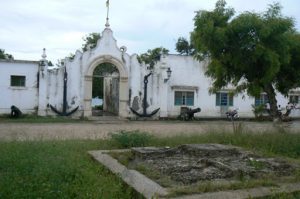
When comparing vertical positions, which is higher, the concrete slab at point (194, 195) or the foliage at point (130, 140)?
the foliage at point (130, 140)

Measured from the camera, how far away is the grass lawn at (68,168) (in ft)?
17.5

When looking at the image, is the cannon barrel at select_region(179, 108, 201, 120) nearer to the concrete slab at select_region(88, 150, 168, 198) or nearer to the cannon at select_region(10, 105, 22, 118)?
the cannon at select_region(10, 105, 22, 118)

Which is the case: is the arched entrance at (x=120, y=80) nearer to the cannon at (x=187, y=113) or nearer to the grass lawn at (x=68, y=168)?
the cannon at (x=187, y=113)

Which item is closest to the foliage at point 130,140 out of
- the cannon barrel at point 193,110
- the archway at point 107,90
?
the archway at point 107,90

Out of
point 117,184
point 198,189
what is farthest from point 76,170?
point 198,189

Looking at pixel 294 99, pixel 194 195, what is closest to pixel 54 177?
pixel 194 195

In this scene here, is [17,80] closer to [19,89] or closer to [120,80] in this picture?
[19,89]

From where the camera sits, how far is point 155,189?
18.3 feet

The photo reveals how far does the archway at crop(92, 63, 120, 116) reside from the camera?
27609 millimetres

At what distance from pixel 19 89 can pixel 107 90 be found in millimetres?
9536

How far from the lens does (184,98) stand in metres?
27.7

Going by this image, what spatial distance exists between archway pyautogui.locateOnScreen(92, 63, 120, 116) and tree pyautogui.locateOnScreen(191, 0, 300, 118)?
1297cm

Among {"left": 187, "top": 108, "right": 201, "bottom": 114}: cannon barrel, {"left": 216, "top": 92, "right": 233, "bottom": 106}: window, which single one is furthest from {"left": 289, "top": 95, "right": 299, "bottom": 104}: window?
{"left": 187, "top": 108, "right": 201, "bottom": 114}: cannon barrel

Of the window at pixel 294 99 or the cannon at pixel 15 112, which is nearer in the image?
the cannon at pixel 15 112
